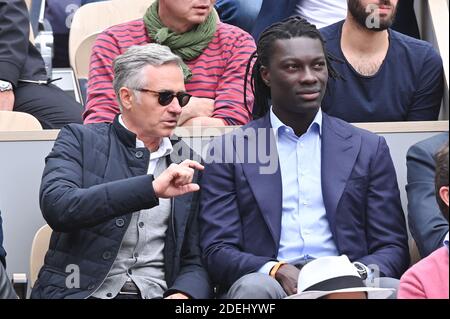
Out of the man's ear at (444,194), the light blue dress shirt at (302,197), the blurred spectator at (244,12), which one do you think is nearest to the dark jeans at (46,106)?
the blurred spectator at (244,12)

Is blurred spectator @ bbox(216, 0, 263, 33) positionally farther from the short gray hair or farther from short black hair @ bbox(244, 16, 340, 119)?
the short gray hair

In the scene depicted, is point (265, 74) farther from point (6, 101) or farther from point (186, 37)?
point (6, 101)

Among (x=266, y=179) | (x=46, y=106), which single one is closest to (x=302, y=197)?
(x=266, y=179)

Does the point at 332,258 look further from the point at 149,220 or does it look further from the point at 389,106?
the point at 389,106

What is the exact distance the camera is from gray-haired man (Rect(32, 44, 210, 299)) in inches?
182

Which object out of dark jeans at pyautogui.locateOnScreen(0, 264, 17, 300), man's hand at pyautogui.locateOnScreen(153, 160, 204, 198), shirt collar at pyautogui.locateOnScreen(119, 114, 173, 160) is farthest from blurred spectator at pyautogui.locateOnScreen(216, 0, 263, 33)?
dark jeans at pyautogui.locateOnScreen(0, 264, 17, 300)

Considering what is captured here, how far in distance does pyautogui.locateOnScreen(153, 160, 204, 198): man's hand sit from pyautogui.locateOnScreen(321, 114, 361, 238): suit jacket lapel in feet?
2.05

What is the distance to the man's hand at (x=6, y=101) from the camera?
6109 mm

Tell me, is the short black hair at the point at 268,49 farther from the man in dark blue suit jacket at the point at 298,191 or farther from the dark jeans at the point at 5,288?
the dark jeans at the point at 5,288

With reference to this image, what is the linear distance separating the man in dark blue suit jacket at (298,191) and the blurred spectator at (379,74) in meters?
0.56

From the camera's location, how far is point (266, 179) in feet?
16.3

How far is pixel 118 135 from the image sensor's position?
5.04 meters

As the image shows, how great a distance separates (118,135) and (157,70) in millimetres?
300
